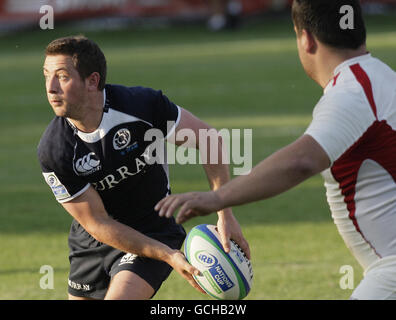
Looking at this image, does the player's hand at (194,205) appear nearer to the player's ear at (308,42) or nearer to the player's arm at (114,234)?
the player's ear at (308,42)

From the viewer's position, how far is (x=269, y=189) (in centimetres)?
385

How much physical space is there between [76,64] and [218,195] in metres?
1.93

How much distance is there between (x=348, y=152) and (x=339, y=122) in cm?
33

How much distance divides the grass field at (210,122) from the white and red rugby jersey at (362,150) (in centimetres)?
277

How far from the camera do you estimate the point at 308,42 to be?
429 centimetres

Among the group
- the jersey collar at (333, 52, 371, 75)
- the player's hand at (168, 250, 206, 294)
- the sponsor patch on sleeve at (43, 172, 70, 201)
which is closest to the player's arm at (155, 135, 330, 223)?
the jersey collar at (333, 52, 371, 75)

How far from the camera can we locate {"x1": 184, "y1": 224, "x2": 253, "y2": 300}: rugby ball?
17.5 ft

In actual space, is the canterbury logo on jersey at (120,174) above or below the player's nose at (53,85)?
below

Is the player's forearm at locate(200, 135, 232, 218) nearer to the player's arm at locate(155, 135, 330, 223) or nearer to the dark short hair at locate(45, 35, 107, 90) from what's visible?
the dark short hair at locate(45, 35, 107, 90)

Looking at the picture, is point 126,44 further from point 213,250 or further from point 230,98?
point 213,250

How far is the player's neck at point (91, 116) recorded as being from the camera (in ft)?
18.5

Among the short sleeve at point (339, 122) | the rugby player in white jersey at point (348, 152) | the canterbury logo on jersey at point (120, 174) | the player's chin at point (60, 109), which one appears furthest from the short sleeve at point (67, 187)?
the short sleeve at point (339, 122)

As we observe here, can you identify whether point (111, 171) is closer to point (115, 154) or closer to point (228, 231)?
point (115, 154)

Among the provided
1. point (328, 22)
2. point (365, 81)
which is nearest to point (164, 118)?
point (328, 22)
